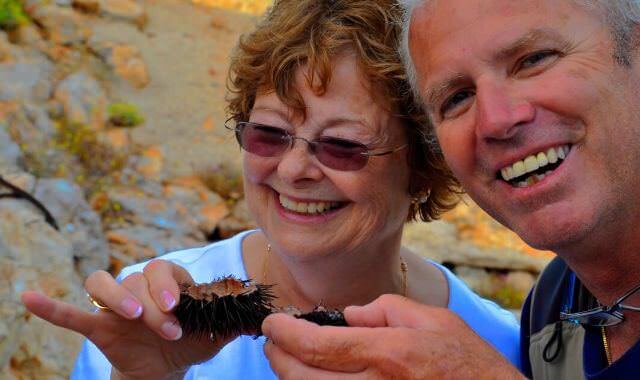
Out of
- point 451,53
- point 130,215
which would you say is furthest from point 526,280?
point 451,53

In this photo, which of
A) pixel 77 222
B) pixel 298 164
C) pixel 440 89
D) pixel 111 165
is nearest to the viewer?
pixel 440 89

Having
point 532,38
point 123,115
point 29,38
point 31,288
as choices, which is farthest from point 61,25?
point 532,38

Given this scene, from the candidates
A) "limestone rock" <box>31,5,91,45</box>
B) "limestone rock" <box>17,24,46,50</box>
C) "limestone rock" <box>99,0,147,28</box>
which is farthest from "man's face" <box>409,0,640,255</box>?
"limestone rock" <box>99,0,147,28</box>

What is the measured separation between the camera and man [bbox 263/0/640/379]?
2098 millimetres

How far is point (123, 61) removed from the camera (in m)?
10.0

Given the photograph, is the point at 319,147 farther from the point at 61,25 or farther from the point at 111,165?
the point at 61,25

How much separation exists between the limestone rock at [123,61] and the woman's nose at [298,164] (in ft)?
23.9

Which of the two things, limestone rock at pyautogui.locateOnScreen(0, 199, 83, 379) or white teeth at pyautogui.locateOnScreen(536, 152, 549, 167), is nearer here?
white teeth at pyautogui.locateOnScreen(536, 152, 549, 167)

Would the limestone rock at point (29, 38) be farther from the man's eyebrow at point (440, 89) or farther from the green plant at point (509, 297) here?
the man's eyebrow at point (440, 89)

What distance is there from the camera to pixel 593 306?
2.60 m

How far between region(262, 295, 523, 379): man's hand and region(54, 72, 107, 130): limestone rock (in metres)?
6.60

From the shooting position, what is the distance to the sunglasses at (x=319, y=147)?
293 centimetres

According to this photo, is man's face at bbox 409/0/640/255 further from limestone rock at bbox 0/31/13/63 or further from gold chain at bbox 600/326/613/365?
limestone rock at bbox 0/31/13/63

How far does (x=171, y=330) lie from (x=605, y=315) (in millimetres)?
1341
